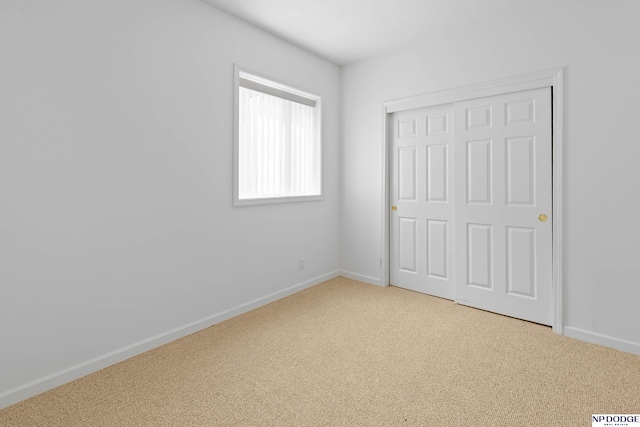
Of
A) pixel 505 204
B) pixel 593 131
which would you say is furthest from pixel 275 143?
pixel 593 131

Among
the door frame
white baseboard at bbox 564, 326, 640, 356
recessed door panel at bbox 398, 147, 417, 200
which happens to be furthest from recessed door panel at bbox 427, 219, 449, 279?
white baseboard at bbox 564, 326, 640, 356

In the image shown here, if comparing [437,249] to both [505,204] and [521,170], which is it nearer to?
[505,204]

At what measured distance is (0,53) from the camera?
180 cm

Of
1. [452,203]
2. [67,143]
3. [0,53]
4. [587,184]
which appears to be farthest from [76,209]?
[587,184]

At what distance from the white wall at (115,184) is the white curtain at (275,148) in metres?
0.26

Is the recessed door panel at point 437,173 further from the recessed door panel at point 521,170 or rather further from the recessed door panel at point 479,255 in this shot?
the recessed door panel at point 521,170

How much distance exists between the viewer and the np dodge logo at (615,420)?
1.68 metres

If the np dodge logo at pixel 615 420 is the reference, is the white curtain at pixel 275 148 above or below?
above

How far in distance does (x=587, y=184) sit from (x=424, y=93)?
1711 millimetres

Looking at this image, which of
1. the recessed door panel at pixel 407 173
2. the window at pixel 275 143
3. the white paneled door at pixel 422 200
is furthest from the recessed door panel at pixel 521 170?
the window at pixel 275 143

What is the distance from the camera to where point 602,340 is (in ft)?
8.34

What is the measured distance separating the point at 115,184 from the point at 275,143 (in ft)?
5.59

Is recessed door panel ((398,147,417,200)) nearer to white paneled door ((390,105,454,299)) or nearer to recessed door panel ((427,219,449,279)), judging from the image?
white paneled door ((390,105,454,299))

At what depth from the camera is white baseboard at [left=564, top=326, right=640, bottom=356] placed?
2422mm
